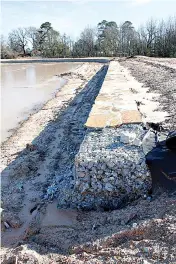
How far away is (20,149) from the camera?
10641 mm

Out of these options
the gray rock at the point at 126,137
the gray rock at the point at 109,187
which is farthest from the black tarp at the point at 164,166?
the gray rock at the point at 109,187

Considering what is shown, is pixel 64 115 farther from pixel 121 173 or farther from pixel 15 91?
pixel 15 91

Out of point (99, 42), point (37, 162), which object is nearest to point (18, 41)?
point (99, 42)

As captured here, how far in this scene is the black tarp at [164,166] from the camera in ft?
19.0

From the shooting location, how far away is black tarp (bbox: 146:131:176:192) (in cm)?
579

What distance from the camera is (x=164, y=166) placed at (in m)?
5.98

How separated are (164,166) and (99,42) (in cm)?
5460

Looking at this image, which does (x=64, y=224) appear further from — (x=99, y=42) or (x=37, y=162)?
(x=99, y=42)

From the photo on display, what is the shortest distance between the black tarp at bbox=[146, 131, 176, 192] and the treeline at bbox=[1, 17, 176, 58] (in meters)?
36.0

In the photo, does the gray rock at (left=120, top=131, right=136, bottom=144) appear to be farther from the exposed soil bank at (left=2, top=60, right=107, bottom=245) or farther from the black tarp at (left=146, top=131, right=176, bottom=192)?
the exposed soil bank at (left=2, top=60, right=107, bottom=245)

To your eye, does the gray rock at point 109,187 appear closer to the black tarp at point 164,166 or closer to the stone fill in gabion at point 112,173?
the stone fill in gabion at point 112,173

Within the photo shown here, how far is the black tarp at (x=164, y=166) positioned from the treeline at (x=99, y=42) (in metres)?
36.0

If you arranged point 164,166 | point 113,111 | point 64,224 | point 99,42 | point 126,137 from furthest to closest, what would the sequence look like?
point 99,42, point 113,111, point 126,137, point 164,166, point 64,224

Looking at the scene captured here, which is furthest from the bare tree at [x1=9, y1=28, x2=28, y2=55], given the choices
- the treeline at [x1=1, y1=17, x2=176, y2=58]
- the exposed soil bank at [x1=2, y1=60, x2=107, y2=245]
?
the exposed soil bank at [x1=2, y1=60, x2=107, y2=245]
